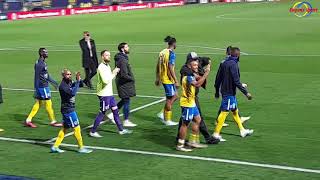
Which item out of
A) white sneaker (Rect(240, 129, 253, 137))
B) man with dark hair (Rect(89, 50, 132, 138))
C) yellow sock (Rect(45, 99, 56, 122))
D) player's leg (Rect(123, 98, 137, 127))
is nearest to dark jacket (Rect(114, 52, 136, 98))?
player's leg (Rect(123, 98, 137, 127))

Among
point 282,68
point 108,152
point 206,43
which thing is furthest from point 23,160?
point 206,43

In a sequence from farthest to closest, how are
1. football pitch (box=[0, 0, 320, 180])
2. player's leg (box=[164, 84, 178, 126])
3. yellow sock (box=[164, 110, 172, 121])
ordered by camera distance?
1. yellow sock (box=[164, 110, 172, 121])
2. player's leg (box=[164, 84, 178, 126])
3. football pitch (box=[0, 0, 320, 180])

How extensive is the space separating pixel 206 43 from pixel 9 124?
19722 mm

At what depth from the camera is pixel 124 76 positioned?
527 inches

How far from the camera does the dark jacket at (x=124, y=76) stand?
13.4m

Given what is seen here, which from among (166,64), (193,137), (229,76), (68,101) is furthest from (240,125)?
(68,101)

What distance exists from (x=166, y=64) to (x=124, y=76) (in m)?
1.12

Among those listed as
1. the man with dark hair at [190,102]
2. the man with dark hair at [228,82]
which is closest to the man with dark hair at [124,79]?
the man with dark hair at [228,82]

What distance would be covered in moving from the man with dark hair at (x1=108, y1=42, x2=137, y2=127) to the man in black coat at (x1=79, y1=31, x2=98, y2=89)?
5.94 metres

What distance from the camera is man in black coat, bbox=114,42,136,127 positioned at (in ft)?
43.8

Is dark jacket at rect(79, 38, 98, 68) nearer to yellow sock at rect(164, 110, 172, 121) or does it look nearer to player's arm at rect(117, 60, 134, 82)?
player's arm at rect(117, 60, 134, 82)

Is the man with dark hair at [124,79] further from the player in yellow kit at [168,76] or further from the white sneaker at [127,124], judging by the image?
the player in yellow kit at [168,76]

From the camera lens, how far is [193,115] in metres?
11.2

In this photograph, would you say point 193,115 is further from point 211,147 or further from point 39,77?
Answer: point 39,77
